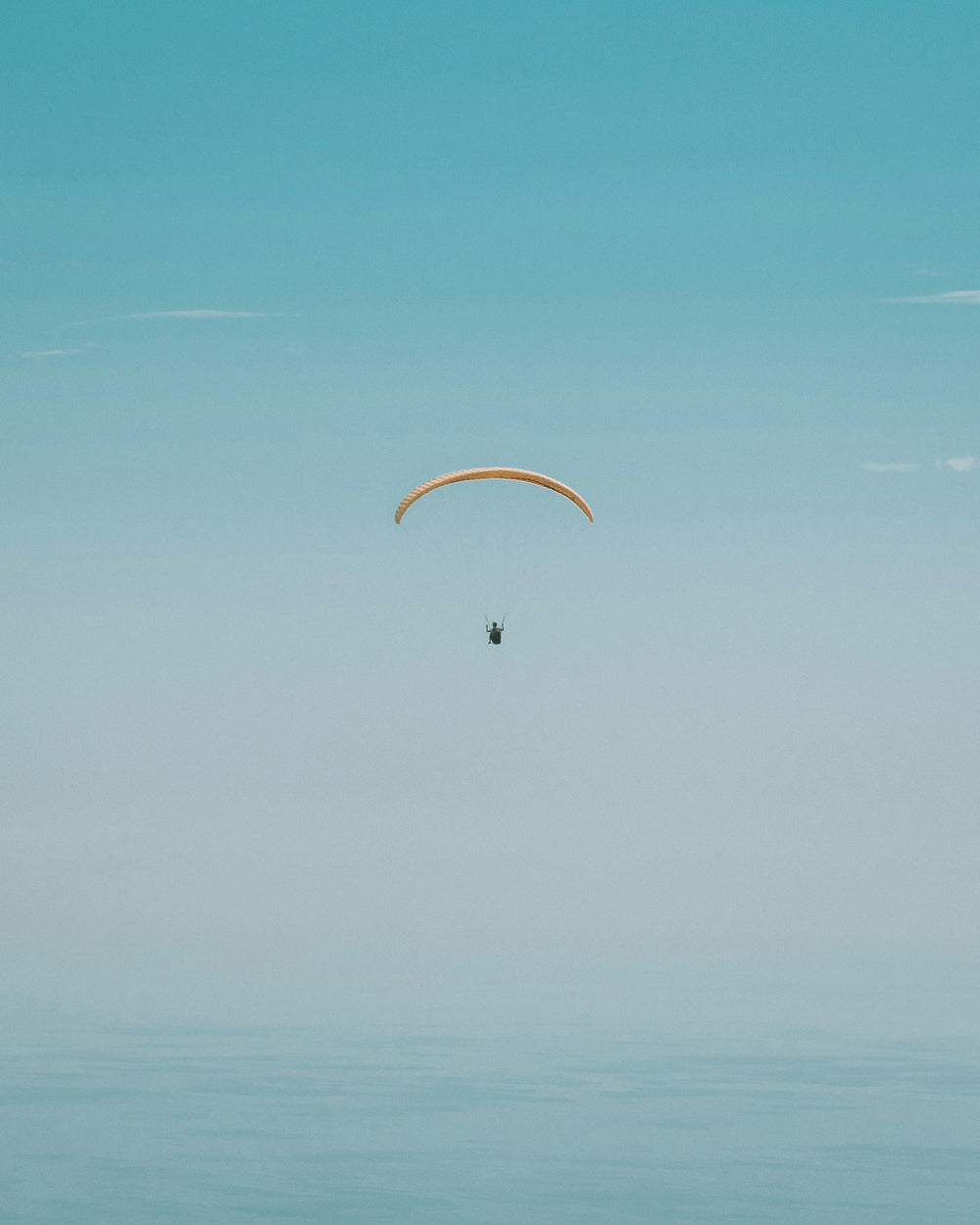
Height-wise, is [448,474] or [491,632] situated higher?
[448,474]

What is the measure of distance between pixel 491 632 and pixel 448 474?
982 cm

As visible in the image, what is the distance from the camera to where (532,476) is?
8950 centimetres

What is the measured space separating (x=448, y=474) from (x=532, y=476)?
5092 millimetres

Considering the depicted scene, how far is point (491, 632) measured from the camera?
3538 inches

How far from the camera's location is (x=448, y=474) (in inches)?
3479

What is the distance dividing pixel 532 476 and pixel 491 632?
9.67 metres

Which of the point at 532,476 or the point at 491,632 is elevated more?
the point at 532,476
